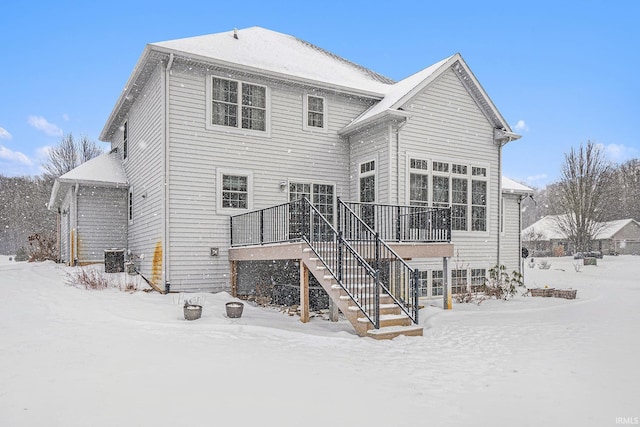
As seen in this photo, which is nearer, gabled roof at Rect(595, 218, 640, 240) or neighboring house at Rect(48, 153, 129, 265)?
neighboring house at Rect(48, 153, 129, 265)

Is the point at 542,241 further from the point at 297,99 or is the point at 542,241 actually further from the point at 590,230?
the point at 297,99

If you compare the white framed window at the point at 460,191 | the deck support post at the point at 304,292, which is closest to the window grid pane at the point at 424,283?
the white framed window at the point at 460,191

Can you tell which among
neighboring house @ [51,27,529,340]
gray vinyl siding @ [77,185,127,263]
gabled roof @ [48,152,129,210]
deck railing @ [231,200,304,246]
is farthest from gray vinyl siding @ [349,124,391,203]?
gray vinyl siding @ [77,185,127,263]

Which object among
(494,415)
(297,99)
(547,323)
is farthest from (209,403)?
(297,99)

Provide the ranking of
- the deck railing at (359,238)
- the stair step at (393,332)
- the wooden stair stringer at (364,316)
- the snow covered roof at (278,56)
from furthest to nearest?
the snow covered roof at (278,56) → the deck railing at (359,238) → the wooden stair stringer at (364,316) → the stair step at (393,332)

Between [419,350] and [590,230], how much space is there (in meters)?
35.8

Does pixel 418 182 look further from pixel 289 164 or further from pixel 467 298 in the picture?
pixel 289 164

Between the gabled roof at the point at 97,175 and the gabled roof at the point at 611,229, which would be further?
the gabled roof at the point at 611,229

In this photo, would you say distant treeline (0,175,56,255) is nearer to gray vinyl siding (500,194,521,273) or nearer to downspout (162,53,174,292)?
downspout (162,53,174,292)

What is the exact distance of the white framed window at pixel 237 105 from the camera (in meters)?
11.9

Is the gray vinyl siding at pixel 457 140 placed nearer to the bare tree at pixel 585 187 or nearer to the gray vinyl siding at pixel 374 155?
the gray vinyl siding at pixel 374 155

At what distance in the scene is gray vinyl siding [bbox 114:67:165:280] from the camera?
37.2 feet

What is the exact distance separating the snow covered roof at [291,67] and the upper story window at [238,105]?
53 cm

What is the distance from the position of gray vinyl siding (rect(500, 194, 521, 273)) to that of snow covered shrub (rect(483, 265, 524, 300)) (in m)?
1.56
